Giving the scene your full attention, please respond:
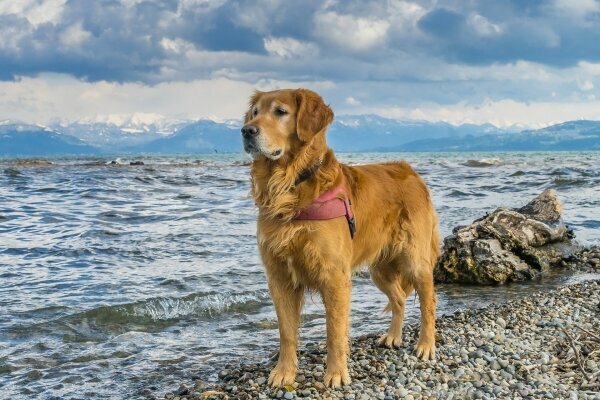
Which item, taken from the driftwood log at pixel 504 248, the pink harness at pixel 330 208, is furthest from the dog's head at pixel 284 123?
the driftwood log at pixel 504 248

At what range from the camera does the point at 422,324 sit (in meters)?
6.79

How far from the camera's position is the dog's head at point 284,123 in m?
5.61

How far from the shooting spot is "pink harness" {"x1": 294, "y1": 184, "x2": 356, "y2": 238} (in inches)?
224

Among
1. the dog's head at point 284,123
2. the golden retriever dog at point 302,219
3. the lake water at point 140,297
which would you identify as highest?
the dog's head at point 284,123

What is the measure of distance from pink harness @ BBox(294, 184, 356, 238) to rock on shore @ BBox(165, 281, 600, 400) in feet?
4.73

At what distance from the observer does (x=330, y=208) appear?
5742 millimetres

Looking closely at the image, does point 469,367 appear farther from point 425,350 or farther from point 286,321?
point 286,321

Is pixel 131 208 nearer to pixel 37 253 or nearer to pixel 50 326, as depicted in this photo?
pixel 37 253

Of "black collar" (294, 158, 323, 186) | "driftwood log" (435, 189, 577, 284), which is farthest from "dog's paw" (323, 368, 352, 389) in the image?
"driftwood log" (435, 189, 577, 284)

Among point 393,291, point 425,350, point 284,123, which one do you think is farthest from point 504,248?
point 284,123

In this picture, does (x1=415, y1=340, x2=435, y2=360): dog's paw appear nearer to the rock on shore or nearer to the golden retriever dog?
the rock on shore

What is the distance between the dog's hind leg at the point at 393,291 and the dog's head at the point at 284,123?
197 cm

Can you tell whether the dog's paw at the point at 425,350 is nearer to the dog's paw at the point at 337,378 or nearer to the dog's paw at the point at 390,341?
the dog's paw at the point at 390,341

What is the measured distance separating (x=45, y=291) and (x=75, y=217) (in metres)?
8.11
